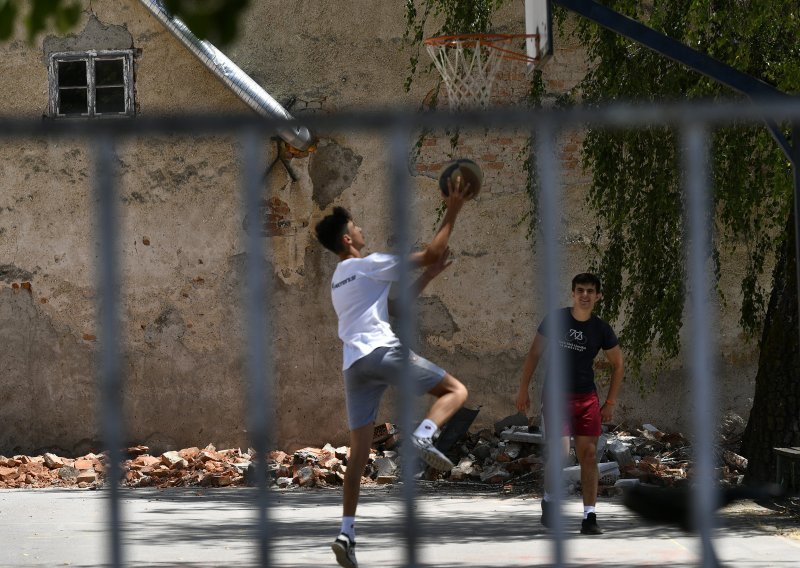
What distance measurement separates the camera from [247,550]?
7551mm

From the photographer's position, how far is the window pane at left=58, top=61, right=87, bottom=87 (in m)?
13.0

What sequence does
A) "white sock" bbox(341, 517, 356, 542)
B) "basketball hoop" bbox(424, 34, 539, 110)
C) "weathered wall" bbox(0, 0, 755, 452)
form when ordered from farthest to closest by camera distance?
"weathered wall" bbox(0, 0, 755, 452) < "basketball hoop" bbox(424, 34, 539, 110) < "white sock" bbox(341, 517, 356, 542)

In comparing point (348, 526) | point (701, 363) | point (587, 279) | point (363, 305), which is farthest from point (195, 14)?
point (587, 279)

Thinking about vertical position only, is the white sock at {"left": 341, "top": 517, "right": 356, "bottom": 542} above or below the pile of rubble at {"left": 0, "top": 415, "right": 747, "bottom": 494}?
above

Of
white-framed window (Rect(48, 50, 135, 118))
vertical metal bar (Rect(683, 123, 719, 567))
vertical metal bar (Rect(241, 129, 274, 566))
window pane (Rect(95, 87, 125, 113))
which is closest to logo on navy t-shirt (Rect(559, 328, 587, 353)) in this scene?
vertical metal bar (Rect(683, 123, 719, 567))

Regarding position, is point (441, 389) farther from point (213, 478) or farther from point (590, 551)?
point (213, 478)

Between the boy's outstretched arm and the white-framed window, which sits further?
the white-framed window

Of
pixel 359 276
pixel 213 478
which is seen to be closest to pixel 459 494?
pixel 213 478

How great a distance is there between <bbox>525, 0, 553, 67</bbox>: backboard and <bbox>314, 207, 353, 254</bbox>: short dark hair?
97.8 inches

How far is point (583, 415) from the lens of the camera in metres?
7.89

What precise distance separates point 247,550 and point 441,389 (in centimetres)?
208

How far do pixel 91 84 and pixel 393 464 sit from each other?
4.75m

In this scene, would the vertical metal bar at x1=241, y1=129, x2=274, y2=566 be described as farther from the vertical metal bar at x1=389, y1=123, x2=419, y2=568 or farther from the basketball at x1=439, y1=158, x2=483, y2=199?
the basketball at x1=439, y1=158, x2=483, y2=199

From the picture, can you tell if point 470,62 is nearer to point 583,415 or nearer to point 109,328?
point 583,415
